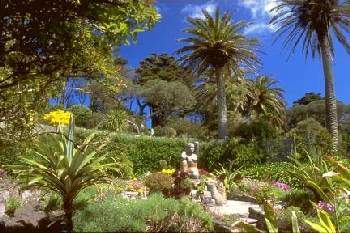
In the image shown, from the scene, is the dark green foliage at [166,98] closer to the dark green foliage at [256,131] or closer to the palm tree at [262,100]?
the palm tree at [262,100]

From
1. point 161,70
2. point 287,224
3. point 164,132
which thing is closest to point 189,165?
point 287,224

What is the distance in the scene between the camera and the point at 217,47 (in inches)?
1077

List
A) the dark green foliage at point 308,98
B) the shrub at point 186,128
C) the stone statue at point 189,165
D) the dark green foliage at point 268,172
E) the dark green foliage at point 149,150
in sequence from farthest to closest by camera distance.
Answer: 1. the dark green foliage at point 308,98
2. the shrub at point 186,128
3. the dark green foliage at point 149,150
4. the dark green foliage at point 268,172
5. the stone statue at point 189,165

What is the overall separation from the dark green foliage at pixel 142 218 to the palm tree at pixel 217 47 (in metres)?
19.6

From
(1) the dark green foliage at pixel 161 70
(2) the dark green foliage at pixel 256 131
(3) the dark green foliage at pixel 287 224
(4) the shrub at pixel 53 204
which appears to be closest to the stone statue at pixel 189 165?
(4) the shrub at pixel 53 204

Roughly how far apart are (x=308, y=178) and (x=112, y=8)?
7.98 metres

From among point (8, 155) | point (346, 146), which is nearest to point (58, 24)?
point (8, 155)

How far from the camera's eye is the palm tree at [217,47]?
90.4 feet

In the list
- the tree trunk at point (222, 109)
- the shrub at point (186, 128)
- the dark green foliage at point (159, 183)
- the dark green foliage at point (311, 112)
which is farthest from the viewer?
the dark green foliage at point (311, 112)

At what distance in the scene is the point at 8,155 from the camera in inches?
244

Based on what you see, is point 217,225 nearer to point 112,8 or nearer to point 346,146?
point 112,8

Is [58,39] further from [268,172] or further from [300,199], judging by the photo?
[268,172]

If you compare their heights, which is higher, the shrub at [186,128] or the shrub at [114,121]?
the shrub at [186,128]

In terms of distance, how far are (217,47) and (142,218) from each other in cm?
2022
